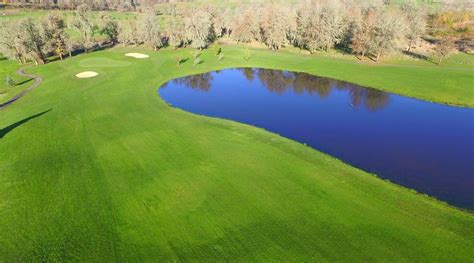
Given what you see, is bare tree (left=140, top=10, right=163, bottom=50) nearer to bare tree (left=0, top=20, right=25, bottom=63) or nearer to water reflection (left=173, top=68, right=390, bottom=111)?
bare tree (left=0, top=20, right=25, bottom=63)

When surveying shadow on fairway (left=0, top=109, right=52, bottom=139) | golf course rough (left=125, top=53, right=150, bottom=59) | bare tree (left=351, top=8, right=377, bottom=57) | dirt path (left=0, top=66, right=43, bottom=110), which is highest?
bare tree (left=351, top=8, right=377, bottom=57)

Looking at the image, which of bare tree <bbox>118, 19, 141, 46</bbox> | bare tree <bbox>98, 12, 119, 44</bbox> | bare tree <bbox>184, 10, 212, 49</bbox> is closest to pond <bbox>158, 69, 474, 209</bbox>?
bare tree <bbox>184, 10, 212, 49</bbox>

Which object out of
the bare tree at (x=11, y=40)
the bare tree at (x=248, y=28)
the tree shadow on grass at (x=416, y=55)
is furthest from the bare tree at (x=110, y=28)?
the tree shadow on grass at (x=416, y=55)

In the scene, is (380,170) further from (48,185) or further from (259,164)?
(48,185)

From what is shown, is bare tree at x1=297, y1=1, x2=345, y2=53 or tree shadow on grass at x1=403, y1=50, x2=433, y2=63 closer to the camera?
tree shadow on grass at x1=403, y1=50, x2=433, y2=63

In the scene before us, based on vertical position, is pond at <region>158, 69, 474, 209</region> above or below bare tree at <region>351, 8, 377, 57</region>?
below
